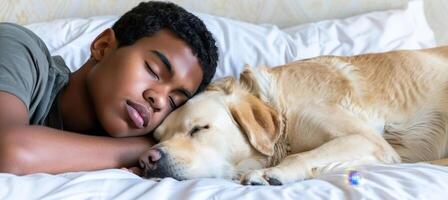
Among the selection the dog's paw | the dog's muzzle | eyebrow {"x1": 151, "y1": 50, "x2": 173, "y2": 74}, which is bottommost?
the dog's muzzle

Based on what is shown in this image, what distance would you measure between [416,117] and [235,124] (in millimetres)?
497

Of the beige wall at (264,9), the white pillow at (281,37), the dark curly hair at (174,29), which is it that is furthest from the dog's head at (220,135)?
the beige wall at (264,9)

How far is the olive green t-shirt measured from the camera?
1270 millimetres

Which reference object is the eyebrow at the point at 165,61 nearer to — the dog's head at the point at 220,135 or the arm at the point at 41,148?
the dog's head at the point at 220,135

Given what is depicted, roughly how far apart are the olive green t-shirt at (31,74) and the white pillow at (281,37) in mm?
475

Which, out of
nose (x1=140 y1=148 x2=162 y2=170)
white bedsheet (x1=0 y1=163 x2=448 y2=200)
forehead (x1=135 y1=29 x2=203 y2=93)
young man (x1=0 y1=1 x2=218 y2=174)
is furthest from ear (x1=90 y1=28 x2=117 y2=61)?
white bedsheet (x1=0 y1=163 x2=448 y2=200)

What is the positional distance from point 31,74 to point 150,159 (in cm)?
34

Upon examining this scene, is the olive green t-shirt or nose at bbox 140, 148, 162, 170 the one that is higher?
the olive green t-shirt

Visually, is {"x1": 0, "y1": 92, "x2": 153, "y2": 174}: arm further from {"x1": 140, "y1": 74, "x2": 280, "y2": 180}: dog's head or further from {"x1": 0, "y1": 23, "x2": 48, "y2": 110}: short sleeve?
{"x1": 140, "y1": 74, "x2": 280, "y2": 180}: dog's head

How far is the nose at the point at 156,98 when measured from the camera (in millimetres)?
1388

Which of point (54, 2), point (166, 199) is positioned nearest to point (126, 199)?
point (166, 199)

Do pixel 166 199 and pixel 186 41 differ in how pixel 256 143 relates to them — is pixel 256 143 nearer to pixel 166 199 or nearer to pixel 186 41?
pixel 186 41

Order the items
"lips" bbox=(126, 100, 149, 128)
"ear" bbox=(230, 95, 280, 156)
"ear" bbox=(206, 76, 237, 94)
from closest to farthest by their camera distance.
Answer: "lips" bbox=(126, 100, 149, 128)
"ear" bbox=(230, 95, 280, 156)
"ear" bbox=(206, 76, 237, 94)

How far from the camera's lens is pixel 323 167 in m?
1.34
